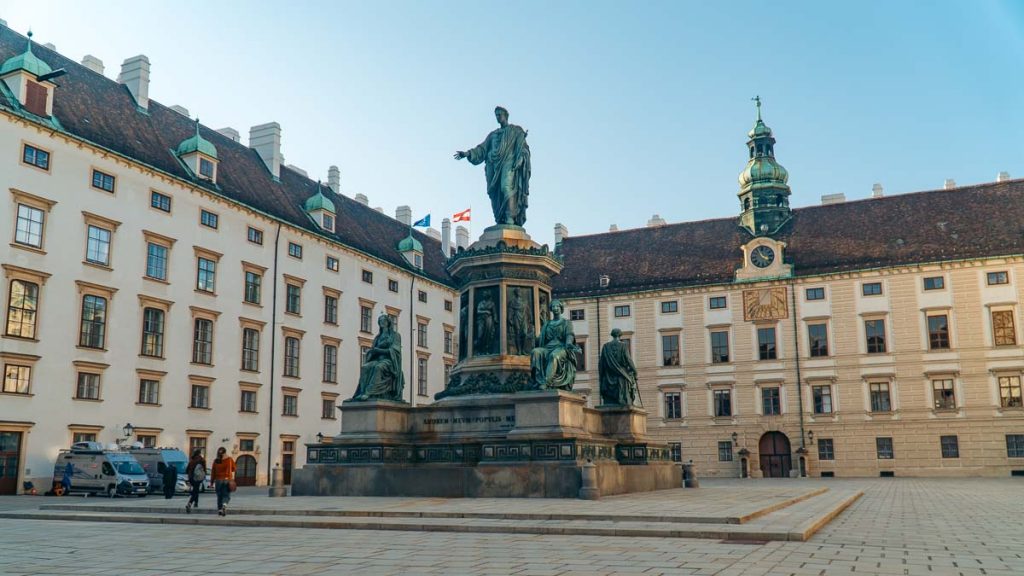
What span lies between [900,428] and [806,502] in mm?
37675

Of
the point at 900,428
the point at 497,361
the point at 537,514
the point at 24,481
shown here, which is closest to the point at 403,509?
the point at 537,514

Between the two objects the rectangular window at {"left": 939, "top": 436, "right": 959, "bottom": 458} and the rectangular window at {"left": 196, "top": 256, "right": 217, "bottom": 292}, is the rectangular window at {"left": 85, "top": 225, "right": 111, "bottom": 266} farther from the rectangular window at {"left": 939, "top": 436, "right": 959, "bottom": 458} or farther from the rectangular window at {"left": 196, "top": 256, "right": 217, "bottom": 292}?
the rectangular window at {"left": 939, "top": 436, "right": 959, "bottom": 458}

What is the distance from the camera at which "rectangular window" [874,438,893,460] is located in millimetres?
53844

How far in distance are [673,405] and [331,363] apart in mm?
23507

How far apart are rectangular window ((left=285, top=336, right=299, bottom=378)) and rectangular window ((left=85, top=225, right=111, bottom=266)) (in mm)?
12656

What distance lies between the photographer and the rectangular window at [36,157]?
3529 centimetres

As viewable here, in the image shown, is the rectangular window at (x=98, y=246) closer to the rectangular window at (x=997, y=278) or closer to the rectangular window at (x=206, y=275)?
the rectangular window at (x=206, y=275)

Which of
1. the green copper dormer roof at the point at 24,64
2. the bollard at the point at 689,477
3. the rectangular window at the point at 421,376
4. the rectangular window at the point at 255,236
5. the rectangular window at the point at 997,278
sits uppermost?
the green copper dormer roof at the point at 24,64

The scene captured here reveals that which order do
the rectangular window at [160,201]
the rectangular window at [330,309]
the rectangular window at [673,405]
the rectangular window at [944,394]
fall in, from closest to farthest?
1. the rectangular window at [160,201]
2. the rectangular window at [330,309]
3. the rectangular window at [944,394]
4. the rectangular window at [673,405]

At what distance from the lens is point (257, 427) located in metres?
45.8

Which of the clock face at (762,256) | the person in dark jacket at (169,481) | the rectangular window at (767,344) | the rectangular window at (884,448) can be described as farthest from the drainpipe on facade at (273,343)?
the rectangular window at (884,448)

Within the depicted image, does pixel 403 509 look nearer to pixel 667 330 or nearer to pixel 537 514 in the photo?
pixel 537 514

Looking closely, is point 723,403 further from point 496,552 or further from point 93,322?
point 496,552

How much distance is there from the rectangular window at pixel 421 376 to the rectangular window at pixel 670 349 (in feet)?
54.6
